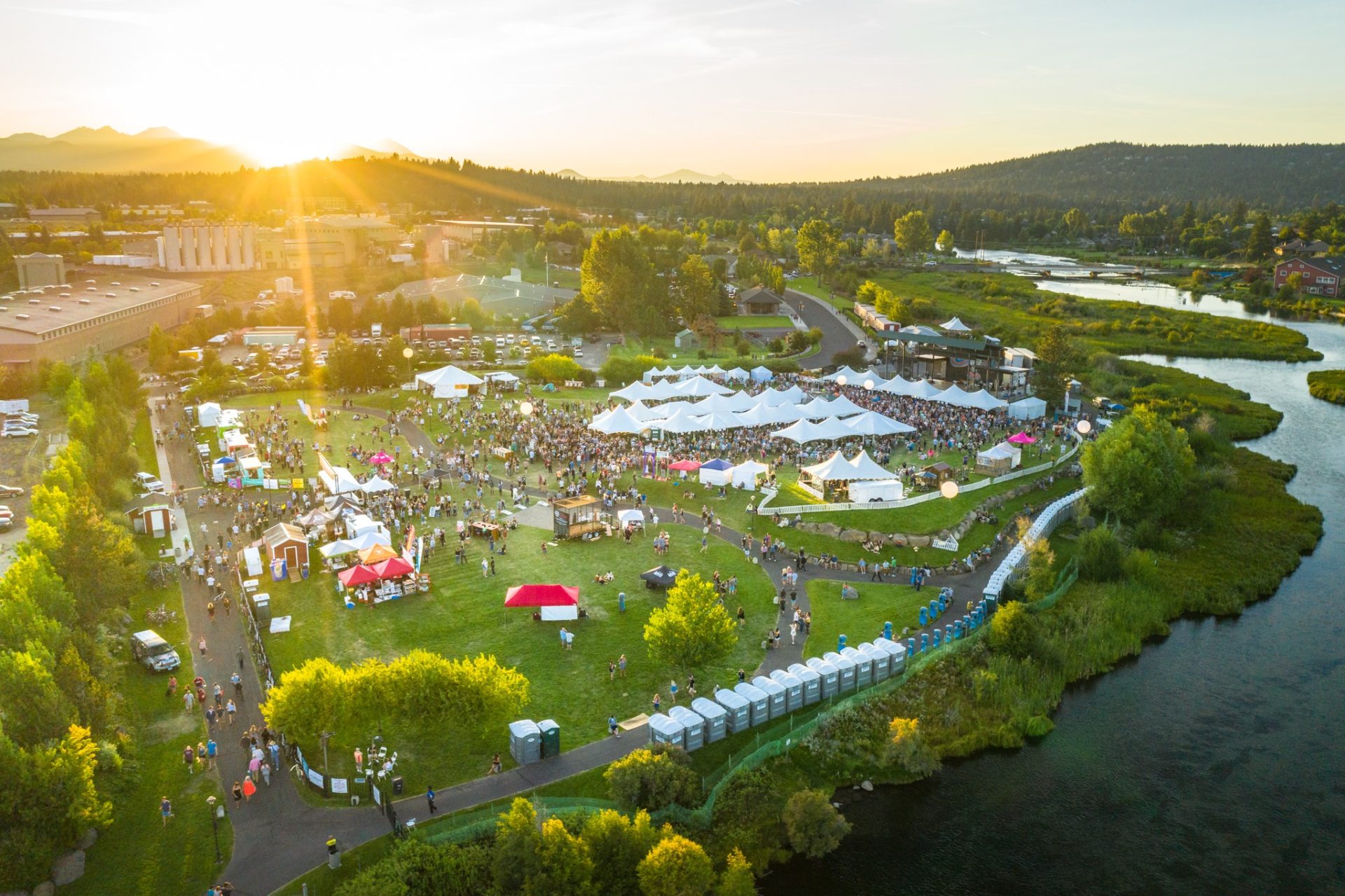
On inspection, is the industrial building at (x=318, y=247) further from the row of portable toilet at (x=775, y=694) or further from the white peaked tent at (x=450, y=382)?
the row of portable toilet at (x=775, y=694)

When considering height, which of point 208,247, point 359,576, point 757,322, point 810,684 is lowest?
point 810,684

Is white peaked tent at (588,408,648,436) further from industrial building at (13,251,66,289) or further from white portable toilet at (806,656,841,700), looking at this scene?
industrial building at (13,251,66,289)

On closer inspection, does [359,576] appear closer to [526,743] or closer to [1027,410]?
[526,743]

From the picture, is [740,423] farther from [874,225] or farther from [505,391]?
[874,225]

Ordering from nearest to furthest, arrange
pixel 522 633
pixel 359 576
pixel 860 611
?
pixel 522 633, pixel 860 611, pixel 359 576

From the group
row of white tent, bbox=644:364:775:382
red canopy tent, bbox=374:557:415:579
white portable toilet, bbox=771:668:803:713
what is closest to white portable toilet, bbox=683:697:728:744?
white portable toilet, bbox=771:668:803:713

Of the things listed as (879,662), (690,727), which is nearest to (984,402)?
(879,662)

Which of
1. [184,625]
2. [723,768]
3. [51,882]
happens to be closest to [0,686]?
[51,882]
